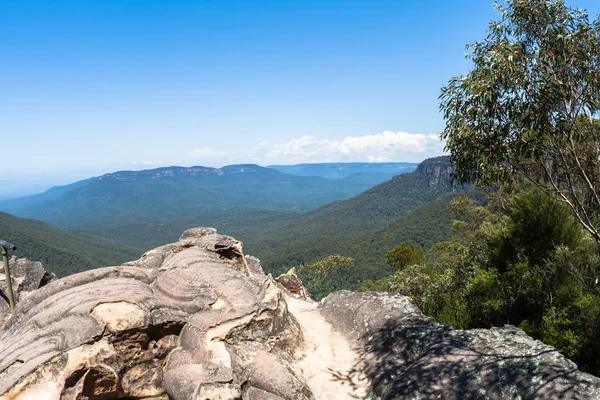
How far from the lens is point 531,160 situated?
12.8 metres

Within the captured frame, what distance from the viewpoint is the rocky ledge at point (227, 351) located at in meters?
7.32

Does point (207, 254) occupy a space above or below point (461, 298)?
above

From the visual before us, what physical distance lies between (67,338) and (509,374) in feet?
31.7

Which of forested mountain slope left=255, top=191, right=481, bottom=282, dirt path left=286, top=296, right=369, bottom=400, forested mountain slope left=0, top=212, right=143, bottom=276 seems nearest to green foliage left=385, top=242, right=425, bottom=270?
dirt path left=286, top=296, right=369, bottom=400

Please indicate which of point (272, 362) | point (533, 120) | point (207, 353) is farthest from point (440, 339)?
point (533, 120)

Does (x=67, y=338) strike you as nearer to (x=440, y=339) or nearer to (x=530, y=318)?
(x=440, y=339)

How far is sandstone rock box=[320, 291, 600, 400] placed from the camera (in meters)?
7.45

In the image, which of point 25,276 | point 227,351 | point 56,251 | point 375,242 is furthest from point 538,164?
point 56,251

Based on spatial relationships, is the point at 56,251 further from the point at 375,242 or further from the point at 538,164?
the point at 538,164

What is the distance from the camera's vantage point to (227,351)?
867 cm

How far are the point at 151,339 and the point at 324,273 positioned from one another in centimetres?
4659

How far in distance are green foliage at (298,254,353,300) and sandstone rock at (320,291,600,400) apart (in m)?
39.1

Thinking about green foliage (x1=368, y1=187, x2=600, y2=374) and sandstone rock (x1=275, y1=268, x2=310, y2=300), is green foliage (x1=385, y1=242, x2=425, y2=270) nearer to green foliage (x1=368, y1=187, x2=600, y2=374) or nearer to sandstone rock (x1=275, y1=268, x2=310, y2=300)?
green foliage (x1=368, y1=187, x2=600, y2=374)

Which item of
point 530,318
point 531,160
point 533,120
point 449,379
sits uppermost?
point 533,120
